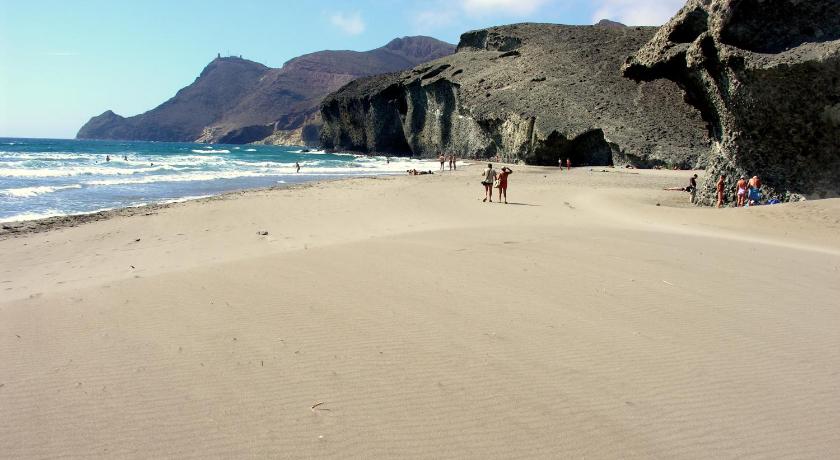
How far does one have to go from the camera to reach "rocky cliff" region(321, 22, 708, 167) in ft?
126

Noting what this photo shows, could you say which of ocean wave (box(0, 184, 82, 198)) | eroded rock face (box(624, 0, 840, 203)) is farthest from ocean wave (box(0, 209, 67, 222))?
eroded rock face (box(624, 0, 840, 203))

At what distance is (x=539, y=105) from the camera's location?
44156 millimetres

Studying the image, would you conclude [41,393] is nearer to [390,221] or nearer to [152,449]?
[152,449]

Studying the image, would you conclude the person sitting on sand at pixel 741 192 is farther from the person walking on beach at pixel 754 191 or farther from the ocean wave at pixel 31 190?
the ocean wave at pixel 31 190

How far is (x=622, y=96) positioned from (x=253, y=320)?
1728 inches

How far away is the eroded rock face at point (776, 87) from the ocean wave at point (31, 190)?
2569 centimetres

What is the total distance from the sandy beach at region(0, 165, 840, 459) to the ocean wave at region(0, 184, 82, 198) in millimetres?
14748

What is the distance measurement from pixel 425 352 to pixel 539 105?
43109mm

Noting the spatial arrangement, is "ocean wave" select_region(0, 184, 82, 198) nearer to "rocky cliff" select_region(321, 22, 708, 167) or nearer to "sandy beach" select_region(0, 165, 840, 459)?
"sandy beach" select_region(0, 165, 840, 459)

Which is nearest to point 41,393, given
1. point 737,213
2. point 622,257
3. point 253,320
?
point 253,320

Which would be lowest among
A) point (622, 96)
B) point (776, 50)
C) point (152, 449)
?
point (152, 449)

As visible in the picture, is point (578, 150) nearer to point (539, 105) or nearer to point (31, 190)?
point (539, 105)

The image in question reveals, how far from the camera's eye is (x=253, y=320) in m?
4.90

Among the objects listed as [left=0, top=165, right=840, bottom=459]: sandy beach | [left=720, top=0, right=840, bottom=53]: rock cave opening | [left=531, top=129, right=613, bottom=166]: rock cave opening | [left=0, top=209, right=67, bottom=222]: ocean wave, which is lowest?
[left=0, top=165, right=840, bottom=459]: sandy beach
